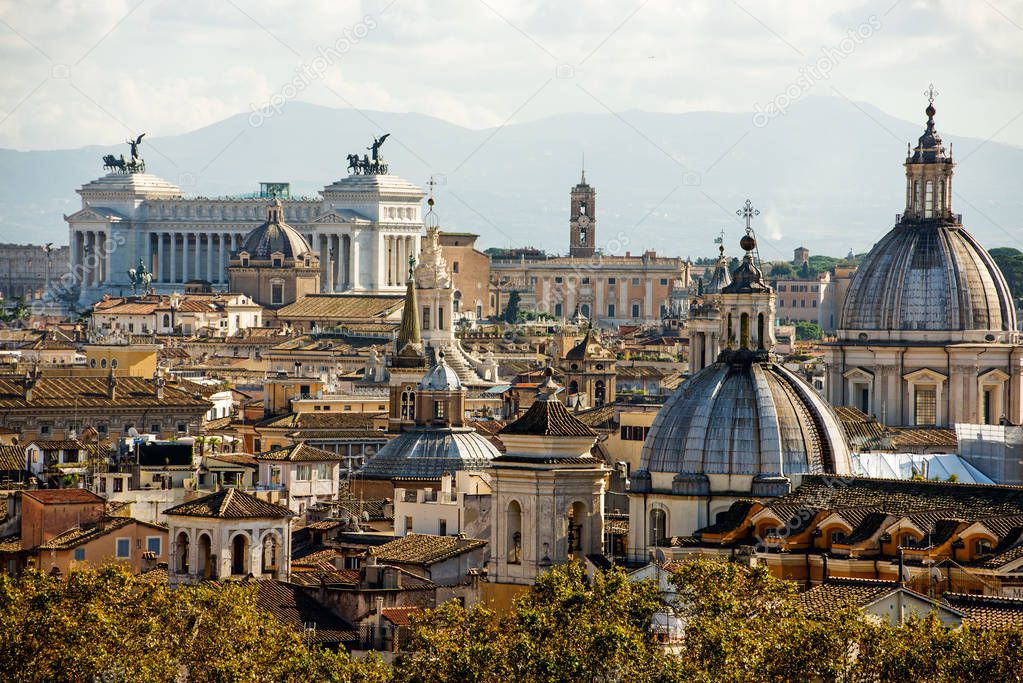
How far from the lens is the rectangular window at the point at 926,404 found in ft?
300

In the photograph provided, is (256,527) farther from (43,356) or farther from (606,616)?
(43,356)

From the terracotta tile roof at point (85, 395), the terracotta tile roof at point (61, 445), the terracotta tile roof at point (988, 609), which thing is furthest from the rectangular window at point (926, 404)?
the terracotta tile roof at point (988, 609)

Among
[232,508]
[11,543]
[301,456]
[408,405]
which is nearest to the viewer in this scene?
[232,508]

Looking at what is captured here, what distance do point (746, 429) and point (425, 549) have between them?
321 inches

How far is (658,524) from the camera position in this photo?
57312 mm

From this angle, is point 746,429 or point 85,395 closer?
point 746,429

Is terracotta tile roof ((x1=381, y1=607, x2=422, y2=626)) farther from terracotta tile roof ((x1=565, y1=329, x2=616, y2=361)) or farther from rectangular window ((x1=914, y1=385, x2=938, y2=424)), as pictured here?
terracotta tile roof ((x1=565, y1=329, x2=616, y2=361))

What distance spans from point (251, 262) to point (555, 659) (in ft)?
460

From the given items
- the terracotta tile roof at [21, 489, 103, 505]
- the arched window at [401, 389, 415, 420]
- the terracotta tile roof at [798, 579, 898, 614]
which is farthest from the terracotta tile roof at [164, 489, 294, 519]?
the arched window at [401, 389, 415, 420]

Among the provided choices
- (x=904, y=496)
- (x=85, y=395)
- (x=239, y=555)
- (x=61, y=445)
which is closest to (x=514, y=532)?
(x=239, y=555)

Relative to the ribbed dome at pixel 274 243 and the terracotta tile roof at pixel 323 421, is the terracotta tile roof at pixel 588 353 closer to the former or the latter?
the terracotta tile roof at pixel 323 421

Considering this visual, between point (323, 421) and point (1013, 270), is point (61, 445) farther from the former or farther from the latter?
point (1013, 270)

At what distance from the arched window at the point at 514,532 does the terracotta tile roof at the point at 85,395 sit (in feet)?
146

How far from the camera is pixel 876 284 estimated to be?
92.3 m
